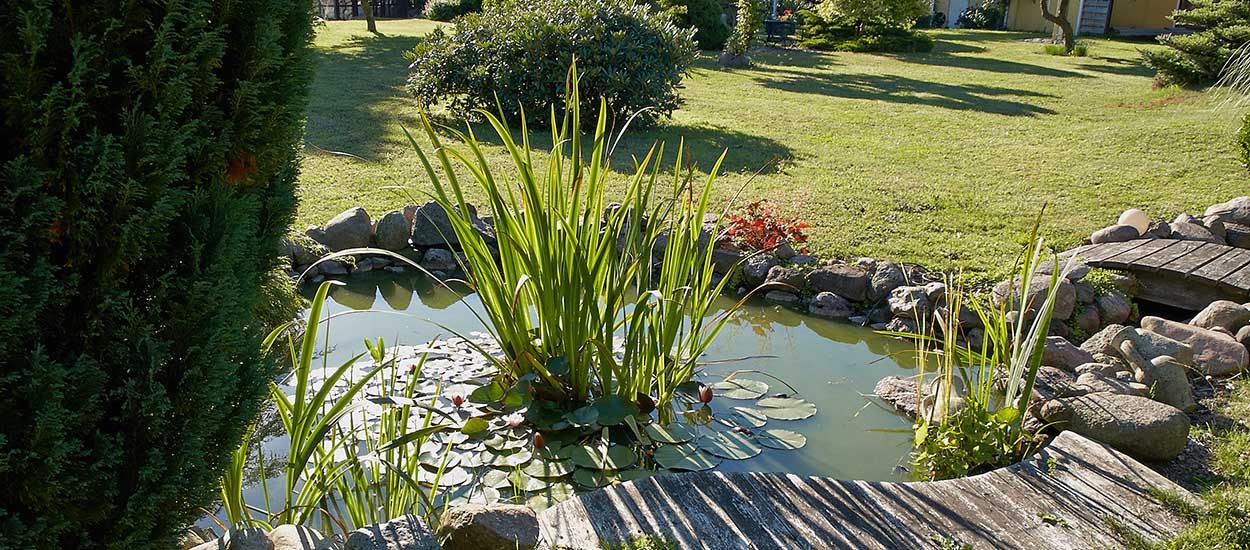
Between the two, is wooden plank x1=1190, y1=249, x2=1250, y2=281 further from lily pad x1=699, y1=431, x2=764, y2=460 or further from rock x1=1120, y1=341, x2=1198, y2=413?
lily pad x1=699, y1=431, x2=764, y2=460

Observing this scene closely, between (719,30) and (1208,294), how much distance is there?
1375cm

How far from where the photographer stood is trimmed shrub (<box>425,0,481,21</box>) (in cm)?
2297

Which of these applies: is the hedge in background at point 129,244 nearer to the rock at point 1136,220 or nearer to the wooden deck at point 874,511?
the wooden deck at point 874,511

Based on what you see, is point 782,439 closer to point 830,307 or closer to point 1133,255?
point 830,307

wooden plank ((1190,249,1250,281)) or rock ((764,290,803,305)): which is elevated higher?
wooden plank ((1190,249,1250,281))

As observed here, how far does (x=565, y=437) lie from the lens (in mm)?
3432

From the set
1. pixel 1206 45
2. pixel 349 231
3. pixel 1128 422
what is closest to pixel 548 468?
pixel 1128 422

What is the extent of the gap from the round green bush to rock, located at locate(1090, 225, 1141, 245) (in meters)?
4.19

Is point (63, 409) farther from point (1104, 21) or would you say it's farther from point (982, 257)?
point (1104, 21)

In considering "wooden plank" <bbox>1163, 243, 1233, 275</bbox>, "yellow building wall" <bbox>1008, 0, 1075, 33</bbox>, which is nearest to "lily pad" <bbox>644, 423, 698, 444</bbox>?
"wooden plank" <bbox>1163, 243, 1233, 275</bbox>

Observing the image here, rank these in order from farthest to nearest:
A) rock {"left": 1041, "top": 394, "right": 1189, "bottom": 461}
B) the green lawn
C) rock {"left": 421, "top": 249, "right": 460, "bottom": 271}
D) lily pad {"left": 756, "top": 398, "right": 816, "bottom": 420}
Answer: the green lawn, rock {"left": 421, "top": 249, "right": 460, "bottom": 271}, lily pad {"left": 756, "top": 398, "right": 816, "bottom": 420}, rock {"left": 1041, "top": 394, "right": 1189, "bottom": 461}

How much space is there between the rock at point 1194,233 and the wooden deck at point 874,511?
319 centimetres

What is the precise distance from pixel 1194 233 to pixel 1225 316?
1360 millimetres

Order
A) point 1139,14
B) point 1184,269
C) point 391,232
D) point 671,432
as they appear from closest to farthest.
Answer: point 671,432 < point 1184,269 < point 391,232 < point 1139,14
